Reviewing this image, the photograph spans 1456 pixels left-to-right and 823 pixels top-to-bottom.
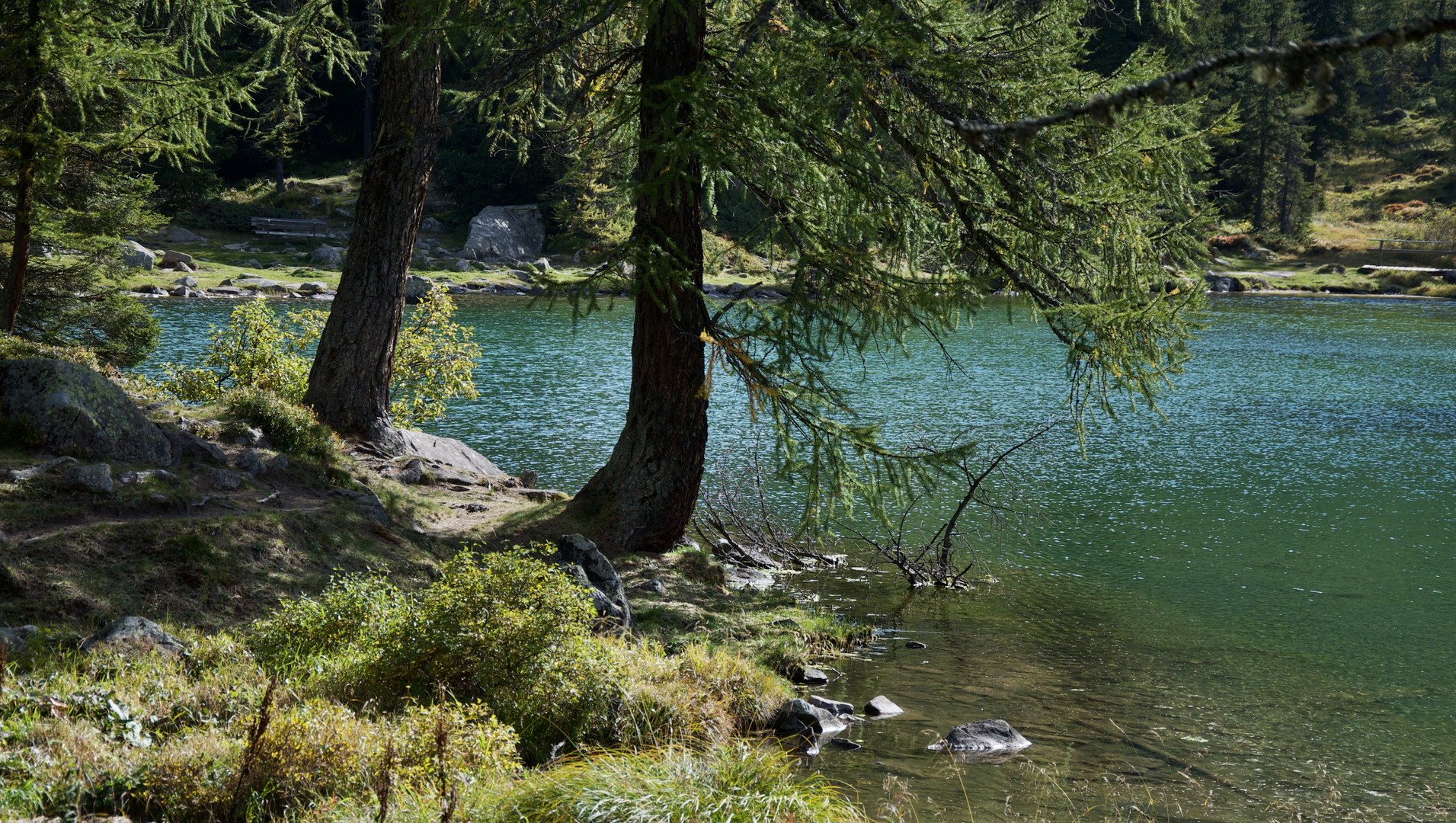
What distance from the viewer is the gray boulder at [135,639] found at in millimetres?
5680

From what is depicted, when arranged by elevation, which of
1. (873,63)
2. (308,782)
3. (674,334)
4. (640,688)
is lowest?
(640,688)

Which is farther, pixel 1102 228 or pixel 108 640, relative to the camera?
pixel 1102 228

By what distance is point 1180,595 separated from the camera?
37.9 feet

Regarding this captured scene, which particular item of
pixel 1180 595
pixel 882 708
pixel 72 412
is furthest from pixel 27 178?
pixel 1180 595

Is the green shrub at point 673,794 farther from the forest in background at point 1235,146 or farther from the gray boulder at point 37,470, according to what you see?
the forest in background at point 1235,146

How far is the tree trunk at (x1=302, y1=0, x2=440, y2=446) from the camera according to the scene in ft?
35.8

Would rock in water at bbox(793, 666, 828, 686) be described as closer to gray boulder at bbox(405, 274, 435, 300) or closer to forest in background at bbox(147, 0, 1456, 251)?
forest in background at bbox(147, 0, 1456, 251)

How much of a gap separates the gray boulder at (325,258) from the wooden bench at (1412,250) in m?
56.0

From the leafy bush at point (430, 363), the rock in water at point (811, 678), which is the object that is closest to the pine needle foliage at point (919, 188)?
the rock in water at point (811, 678)

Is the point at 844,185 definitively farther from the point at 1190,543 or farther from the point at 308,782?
the point at 1190,543

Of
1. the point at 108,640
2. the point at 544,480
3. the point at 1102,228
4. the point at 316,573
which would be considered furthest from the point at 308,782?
the point at 544,480

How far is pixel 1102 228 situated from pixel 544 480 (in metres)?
9.37

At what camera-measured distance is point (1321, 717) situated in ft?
26.8

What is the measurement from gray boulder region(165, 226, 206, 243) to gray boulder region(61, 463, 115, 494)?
4337 cm
